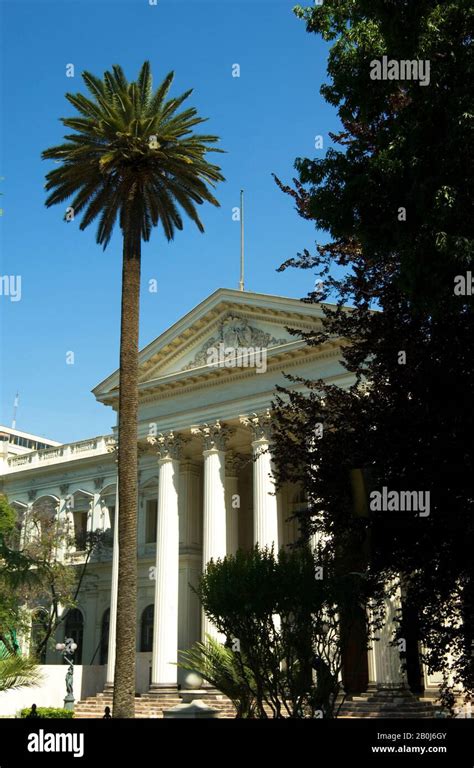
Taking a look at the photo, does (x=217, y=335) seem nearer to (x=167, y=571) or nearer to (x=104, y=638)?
(x=167, y=571)

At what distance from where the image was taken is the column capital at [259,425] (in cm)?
3450

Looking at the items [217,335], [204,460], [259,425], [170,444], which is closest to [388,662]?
[259,425]

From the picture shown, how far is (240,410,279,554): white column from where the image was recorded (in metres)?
33.3

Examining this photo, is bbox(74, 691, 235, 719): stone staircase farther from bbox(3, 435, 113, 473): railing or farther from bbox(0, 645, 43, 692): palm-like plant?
bbox(0, 645, 43, 692): palm-like plant

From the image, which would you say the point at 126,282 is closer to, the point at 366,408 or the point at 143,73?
the point at 143,73

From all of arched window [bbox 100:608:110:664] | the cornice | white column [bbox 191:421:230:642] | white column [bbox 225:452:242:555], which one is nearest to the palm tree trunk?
the cornice

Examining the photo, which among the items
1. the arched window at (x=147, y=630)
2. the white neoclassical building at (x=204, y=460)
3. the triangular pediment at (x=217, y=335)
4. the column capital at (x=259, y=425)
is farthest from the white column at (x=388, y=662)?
the arched window at (x=147, y=630)

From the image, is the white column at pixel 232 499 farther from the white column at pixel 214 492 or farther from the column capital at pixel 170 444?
the column capital at pixel 170 444

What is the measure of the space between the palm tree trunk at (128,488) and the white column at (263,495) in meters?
9.75

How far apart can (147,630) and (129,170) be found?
2533cm

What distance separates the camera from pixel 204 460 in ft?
123

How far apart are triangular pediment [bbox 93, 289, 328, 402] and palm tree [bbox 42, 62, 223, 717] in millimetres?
7914
